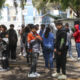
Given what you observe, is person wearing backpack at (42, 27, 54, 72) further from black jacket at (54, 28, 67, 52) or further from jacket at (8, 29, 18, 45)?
jacket at (8, 29, 18, 45)

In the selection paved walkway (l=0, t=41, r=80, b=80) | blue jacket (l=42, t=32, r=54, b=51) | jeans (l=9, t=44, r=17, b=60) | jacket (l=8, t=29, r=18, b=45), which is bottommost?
paved walkway (l=0, t=41, r=80, b=80)

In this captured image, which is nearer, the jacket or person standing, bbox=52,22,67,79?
person standing, bbox=52,22,67,79

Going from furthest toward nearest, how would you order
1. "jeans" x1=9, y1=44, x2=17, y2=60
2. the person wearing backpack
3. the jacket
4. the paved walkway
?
"jeans" x1=9, y1=44, x2=17, y2=60 < the jacket < the person wearing backpack < the paved walkway

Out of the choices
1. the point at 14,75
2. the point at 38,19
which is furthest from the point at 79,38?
the point at 38,19

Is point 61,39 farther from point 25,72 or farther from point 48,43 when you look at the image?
point 25,72

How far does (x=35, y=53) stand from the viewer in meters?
7.49

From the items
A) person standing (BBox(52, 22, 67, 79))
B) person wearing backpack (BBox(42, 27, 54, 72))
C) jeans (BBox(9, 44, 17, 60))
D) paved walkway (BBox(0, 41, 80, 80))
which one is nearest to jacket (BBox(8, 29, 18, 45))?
jeans (BBox(9, 44, 17, 60))

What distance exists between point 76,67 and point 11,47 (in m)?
3.06

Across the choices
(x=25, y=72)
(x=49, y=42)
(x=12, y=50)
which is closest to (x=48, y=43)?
(x=49, y=42)

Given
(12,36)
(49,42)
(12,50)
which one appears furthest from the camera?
(12,50)

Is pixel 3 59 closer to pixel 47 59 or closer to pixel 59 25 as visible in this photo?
pixel 47 59

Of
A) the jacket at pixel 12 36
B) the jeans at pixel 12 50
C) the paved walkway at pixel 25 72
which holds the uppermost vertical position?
the jacket at pixel 12 36

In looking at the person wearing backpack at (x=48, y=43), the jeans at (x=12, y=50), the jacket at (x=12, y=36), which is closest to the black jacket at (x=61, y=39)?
the person wearing backpack at (x=48, y=43)

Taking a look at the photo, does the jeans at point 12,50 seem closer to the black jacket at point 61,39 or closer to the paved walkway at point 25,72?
the paved walkway at point 25,72
